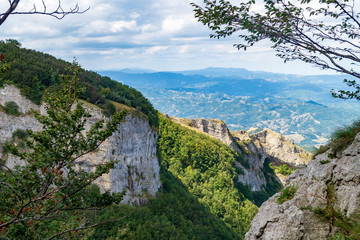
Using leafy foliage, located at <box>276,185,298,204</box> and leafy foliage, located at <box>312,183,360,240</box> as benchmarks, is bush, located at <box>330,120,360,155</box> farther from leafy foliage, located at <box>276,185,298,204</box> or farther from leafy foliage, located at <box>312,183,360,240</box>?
leafy foliage, located at <box>276,185,298,204</box>

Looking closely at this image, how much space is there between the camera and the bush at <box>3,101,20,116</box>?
69.1ft

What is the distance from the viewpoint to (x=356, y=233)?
5270mm

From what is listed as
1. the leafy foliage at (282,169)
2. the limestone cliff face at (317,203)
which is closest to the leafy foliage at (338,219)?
the limestone cliff face at (317,203)

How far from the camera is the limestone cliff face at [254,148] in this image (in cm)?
7131

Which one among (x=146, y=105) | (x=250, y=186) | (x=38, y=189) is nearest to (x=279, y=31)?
(x=38, y=189)

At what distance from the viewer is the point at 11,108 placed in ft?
69.6

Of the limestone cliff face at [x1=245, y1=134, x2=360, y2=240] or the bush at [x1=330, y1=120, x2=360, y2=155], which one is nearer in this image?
the limestone cliff face at [x1=245, y1=134, x2=360, y2=240]

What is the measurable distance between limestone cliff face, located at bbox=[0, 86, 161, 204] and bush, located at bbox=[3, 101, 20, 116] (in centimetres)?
26

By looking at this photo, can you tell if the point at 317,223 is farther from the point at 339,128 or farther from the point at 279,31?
the point at 279,31

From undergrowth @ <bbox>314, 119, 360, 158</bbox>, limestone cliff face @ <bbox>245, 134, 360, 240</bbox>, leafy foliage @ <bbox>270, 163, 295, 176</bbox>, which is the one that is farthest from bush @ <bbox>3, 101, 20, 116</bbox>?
leafy foliage @ <bbox>270, 163, 295, 176</bbox>

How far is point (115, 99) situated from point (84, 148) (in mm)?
19417

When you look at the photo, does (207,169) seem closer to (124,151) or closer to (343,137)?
(124,151)

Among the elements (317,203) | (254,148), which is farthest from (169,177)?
(254,148)

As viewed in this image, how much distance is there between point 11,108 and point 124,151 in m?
10.7
